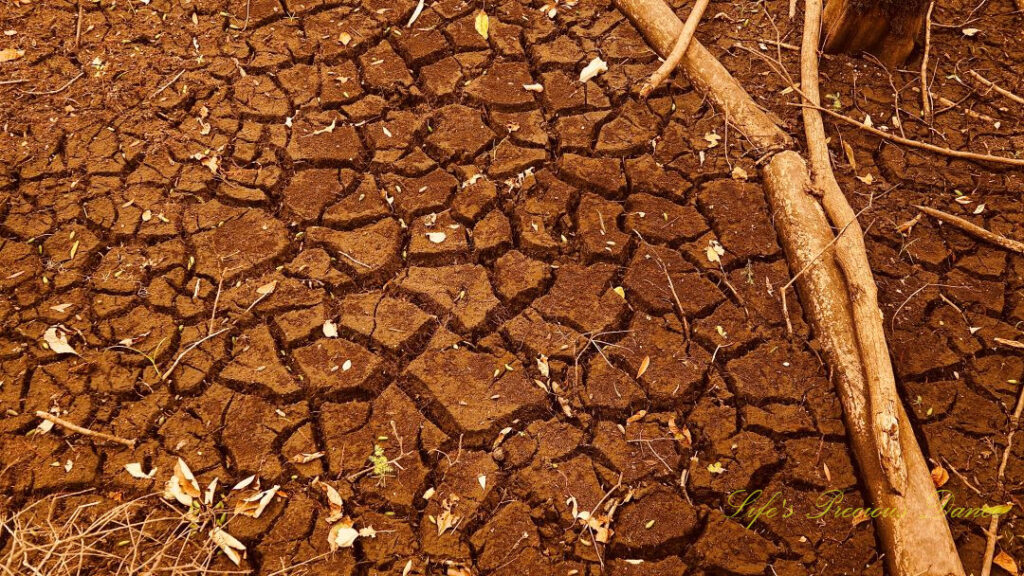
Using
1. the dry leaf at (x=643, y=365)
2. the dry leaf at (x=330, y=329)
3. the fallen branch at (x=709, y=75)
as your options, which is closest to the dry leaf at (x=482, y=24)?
the fallen branch at (x=709, y=75)

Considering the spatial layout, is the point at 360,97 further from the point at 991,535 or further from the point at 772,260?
the point at 991,535

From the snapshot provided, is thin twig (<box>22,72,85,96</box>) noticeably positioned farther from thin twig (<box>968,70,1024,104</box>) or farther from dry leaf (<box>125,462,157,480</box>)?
thin twig (<box>968,70,1024,104</box>)

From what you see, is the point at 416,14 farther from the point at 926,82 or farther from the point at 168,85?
the point at 926,82

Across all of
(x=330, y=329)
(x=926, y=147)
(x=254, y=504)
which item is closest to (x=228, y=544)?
(x=254, y=504)

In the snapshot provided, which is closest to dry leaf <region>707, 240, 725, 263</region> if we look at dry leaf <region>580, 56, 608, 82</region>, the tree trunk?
dry leaf <region>580, 56, 608, 82</region>

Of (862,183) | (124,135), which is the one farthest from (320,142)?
(862,183)

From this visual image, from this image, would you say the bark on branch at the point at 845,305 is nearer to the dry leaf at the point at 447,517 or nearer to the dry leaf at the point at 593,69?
the dry leaf at the point at 593,69
